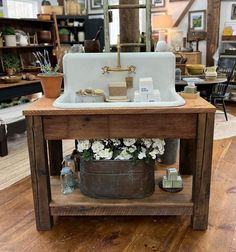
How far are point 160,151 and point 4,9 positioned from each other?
472cm

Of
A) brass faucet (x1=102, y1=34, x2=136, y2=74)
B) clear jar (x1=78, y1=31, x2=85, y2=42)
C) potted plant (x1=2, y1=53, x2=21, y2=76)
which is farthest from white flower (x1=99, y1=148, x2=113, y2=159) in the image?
clear jar (x1=78, y1=31, x2=85, y2=42)

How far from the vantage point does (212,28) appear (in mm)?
5742

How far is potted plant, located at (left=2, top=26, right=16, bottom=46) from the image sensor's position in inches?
165

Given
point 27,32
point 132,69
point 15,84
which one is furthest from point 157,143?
point 27,32

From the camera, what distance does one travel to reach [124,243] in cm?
182

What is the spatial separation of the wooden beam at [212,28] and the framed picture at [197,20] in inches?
5.2

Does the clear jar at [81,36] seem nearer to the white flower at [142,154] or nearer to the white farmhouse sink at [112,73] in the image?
the white farmhouse sink at [112,73]

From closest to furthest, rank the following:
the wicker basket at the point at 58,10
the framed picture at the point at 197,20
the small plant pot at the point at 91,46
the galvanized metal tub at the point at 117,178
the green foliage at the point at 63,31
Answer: the galvanized metal tub at the point at 117,178
the small plant pot at the point at 91,46
the wicker basket at the point at 58,10
the green foliage at the point at 63,31
the framed picture at the point at 197,20

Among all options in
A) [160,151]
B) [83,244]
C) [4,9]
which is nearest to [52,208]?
[83,244]

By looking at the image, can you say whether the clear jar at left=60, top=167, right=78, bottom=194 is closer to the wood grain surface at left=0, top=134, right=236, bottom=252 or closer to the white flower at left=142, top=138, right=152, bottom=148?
the wood grain surface at left=0, top=134, right=236, bottom=252

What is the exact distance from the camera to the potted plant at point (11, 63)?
4.28 meters

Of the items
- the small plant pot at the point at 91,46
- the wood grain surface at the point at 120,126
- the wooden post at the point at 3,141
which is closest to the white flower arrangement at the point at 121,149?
the wood grain surface at the point at 120,126

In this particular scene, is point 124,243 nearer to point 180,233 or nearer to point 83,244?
point 83,244

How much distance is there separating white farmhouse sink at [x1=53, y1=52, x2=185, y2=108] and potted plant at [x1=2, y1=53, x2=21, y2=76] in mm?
2462
